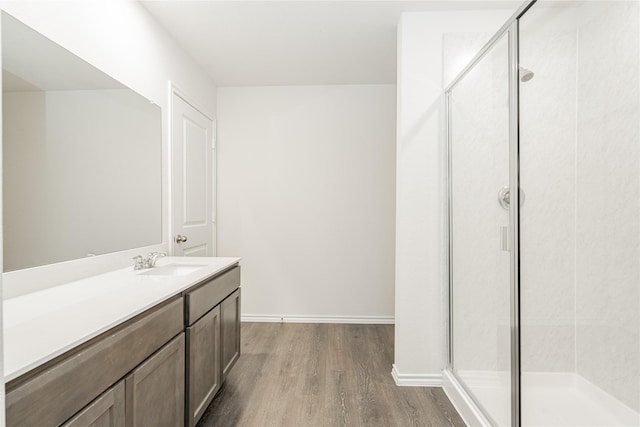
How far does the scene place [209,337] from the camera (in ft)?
6.27

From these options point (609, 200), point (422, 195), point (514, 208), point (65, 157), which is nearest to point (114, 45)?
point (65, 157)

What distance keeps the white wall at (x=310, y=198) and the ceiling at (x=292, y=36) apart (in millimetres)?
242

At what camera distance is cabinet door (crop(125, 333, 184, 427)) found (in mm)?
1249

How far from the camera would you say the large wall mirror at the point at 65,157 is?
4.72 ft

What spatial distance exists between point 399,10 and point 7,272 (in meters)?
2.50

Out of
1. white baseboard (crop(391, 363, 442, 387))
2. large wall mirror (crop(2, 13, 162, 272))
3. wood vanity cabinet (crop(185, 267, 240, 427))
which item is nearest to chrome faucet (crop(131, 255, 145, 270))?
large wall mirror (crop(2, 13, 162, 272))

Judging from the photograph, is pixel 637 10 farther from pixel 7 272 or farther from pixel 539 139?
pixel 7 272

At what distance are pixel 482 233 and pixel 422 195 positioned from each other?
0.57 meters

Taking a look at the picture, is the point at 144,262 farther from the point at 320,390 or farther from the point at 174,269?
the point at 320,390

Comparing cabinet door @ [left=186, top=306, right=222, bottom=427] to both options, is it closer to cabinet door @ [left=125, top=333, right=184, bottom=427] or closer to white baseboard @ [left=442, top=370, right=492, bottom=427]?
cabinet door @ [left=125, top=333, right=184, bottom=427]

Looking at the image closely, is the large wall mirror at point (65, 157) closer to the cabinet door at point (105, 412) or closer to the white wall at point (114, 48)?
the white wall at point (114, 48)

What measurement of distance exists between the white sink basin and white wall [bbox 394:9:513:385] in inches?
52.4

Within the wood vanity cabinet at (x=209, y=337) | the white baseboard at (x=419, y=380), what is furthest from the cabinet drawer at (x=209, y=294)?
the white baseboard at (x=419, y=380)

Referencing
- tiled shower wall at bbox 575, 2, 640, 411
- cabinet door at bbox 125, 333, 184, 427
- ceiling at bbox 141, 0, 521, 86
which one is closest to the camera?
cabinet door at bbox 125, 333, 184, 427
